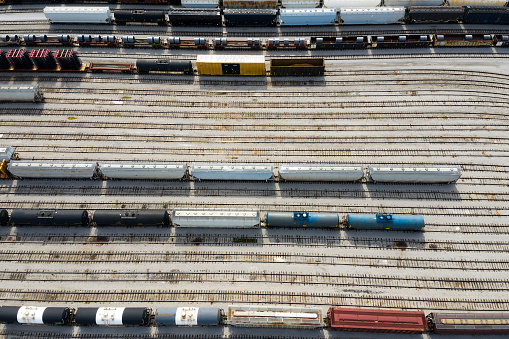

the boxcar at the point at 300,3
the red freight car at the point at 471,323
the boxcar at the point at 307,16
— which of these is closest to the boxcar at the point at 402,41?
the boxcar at the point at 307,16

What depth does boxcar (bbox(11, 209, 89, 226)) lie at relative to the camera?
60.4 meters

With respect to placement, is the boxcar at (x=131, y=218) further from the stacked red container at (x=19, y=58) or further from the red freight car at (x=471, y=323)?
the red freight car at (x=471, y=323)

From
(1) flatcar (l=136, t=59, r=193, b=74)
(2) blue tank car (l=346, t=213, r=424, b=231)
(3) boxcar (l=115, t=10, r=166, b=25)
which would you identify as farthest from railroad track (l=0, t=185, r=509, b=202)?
(3) boxcar (l=115, t=10, r=166, b=25)

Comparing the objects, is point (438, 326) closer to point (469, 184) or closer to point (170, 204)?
point (469, 184)

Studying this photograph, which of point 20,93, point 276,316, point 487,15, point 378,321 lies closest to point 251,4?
point 20,93

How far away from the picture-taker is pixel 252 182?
66.0m

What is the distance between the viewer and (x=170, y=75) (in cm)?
8000

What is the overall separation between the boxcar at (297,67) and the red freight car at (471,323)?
5332 cm

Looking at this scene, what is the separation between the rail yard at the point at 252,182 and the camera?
55.1 meters

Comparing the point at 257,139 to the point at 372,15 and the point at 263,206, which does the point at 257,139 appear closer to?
the point at 263,206

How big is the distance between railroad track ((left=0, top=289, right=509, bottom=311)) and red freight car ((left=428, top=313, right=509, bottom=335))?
8.88ft

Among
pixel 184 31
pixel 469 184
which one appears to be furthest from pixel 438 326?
pixel 184 31

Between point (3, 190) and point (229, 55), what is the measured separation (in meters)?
53.5

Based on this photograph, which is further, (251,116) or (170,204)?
(251,116)
